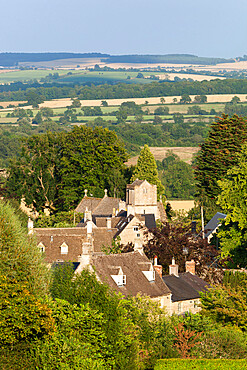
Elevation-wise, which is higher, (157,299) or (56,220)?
(157,299)

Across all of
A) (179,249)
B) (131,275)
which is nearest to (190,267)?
(179,249)

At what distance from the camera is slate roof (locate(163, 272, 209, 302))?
46.5 m

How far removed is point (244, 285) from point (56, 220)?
125ft

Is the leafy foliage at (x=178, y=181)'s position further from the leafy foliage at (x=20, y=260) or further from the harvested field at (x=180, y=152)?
the leafy foliage at (x=20, y=260)

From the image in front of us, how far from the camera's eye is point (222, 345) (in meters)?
35.8

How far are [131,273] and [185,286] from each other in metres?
5.19

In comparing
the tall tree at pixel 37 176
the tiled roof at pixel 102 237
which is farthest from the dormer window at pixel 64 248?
the tall tree at pixel 37 176

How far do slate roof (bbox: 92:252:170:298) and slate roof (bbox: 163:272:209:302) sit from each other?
129cm

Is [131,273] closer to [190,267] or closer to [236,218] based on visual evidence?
[190,267]

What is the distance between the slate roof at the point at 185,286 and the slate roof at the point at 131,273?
1285 mm

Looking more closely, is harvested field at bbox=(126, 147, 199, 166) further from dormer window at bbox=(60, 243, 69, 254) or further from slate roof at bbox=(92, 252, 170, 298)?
slate roof at bbox=(92, 252, 170, 298)

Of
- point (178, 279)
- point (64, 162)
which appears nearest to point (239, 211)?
point (178, 279)

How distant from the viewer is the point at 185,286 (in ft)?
159

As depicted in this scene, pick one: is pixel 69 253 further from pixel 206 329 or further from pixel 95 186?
pixel 95 186
